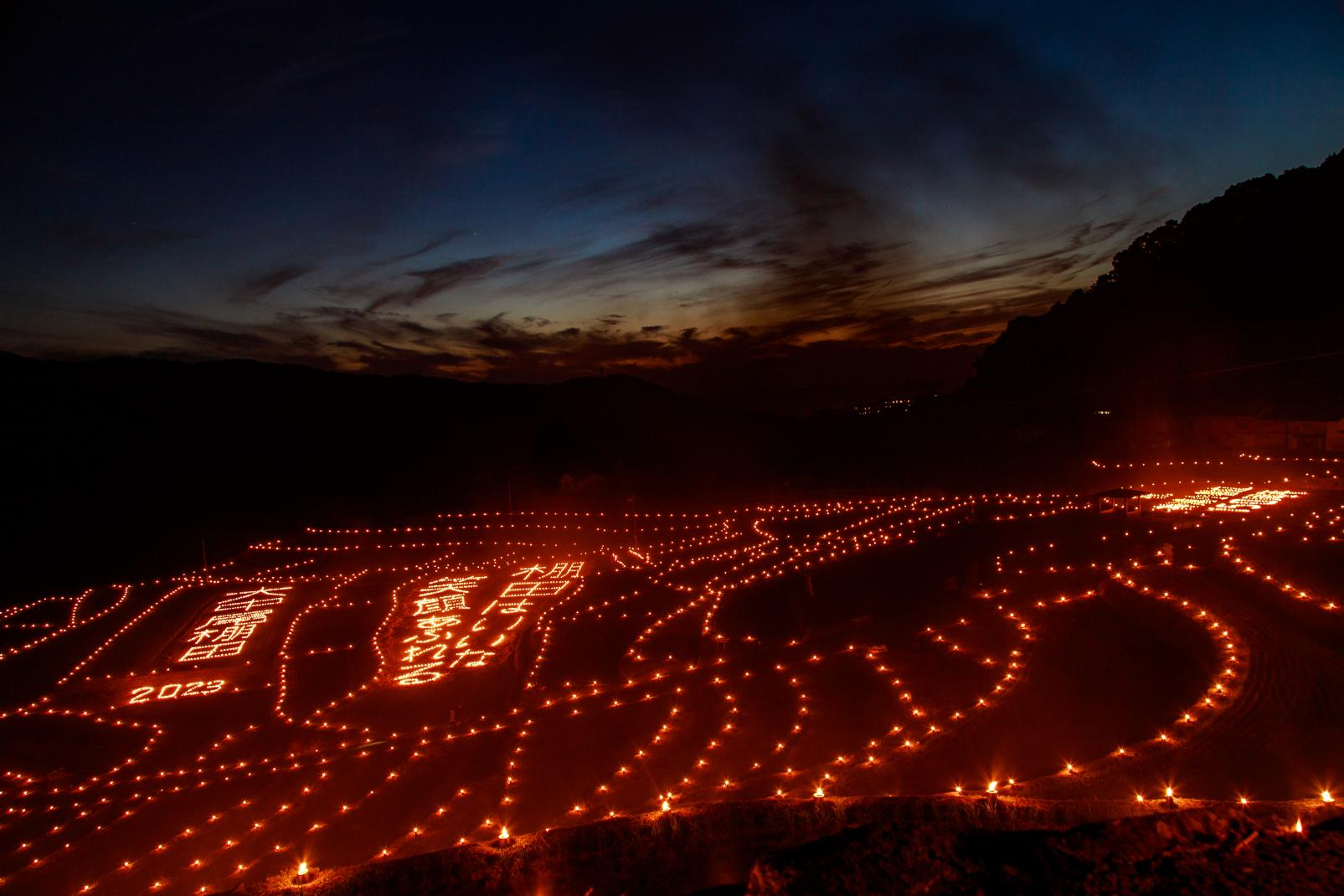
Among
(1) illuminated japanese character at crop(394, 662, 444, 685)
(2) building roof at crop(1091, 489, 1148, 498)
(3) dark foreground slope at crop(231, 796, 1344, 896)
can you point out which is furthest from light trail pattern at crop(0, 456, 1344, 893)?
(2) building roof at crop(1091, 489, 1148, 498)

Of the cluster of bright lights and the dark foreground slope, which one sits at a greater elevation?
the dark foreground slope

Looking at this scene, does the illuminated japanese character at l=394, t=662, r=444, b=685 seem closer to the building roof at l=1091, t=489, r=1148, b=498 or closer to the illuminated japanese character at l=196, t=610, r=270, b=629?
the illuminated japanese character at l=196, t=610, r=270, b=629

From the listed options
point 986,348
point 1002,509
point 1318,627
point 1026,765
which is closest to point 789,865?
point 1026,765

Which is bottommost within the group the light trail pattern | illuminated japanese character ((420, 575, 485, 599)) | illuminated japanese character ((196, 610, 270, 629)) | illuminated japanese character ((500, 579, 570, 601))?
the light trail pattern

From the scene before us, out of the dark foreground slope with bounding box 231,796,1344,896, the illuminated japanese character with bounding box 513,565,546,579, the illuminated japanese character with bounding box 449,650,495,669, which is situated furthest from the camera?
the illuminated japanese character with bounding box 513,565,546,579

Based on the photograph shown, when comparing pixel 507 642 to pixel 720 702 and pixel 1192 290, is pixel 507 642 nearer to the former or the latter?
pixel 720 702

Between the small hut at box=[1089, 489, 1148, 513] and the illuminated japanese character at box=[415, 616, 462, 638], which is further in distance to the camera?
the small hut at box=[1089, 489, 1148, 513]

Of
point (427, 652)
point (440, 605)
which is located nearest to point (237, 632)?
point (440, 605)

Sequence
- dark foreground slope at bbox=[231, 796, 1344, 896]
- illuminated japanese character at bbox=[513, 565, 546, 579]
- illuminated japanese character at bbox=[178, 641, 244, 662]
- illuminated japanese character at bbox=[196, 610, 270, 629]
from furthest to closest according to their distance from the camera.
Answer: illuminated japanese character at bbox=[513, 565, 546, 579] < illuminated japanese character at bbox=[196, 610, 270, 629] < illuminated japanese character at bbox=[178, 641, 244, 662] < dark foreground slope at bbox=[231, 796, 1344, 896]

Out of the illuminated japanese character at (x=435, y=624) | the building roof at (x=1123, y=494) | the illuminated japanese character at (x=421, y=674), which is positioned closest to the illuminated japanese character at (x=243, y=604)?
the illuminated japanese character at (x=435, y=624)
